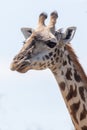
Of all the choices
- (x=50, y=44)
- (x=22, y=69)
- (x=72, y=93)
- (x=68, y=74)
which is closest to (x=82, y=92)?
(x=72, y=93)

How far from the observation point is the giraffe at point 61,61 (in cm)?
1223

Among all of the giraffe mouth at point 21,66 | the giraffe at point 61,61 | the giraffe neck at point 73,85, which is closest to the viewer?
the giraffe mouth at point 21,66

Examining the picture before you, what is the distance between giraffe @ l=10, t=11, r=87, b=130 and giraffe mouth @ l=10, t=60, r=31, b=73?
0.18ft

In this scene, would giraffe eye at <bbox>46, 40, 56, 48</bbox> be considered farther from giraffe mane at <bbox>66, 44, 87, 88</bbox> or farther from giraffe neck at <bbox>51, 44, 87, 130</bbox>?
giraffe mane at <bbox>66, 44, 87, 88</bbox>

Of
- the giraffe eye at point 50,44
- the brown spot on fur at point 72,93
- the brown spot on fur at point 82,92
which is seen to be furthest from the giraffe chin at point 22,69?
the brown spot on fur at point 82,92

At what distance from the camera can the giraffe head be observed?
11977 millimetres

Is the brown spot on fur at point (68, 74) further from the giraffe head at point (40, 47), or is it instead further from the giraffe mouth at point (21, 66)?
the giraffe mouth at point (21, 66)

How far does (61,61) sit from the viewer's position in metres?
12.6

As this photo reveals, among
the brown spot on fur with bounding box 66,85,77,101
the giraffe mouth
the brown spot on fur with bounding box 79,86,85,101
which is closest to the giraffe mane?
the brown spot on fur with bounding box 79,86,85,101

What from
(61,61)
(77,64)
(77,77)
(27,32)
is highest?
(27,32)

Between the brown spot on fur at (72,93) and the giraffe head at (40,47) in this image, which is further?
the brown spot on fur at (72,93)

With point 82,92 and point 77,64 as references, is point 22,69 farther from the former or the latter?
point 82,92

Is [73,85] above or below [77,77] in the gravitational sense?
below

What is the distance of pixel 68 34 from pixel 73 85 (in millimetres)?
848
